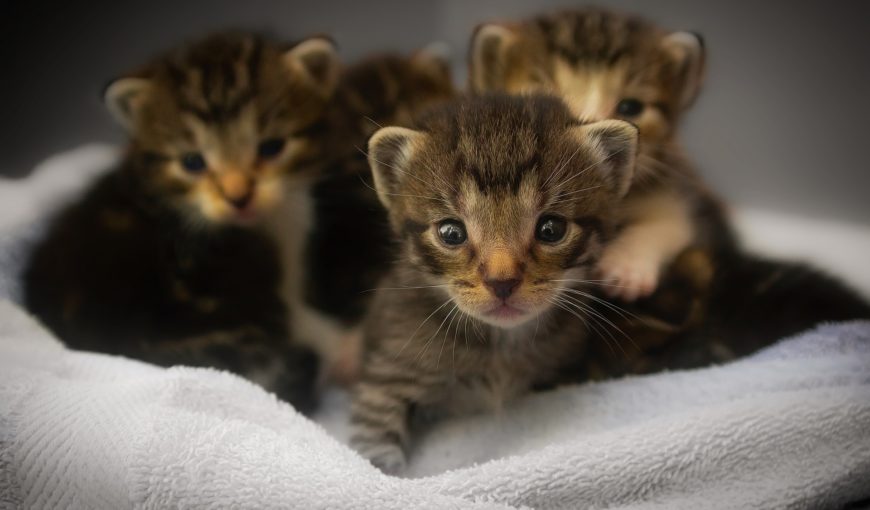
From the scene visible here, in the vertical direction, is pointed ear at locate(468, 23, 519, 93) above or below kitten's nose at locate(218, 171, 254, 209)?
above

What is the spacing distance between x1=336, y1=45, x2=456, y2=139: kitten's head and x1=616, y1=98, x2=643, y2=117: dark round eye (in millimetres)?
429

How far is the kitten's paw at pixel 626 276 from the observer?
1485 mm

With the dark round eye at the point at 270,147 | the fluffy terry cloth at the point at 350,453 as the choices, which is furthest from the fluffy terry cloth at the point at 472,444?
the dark round eye at the point at 270,147

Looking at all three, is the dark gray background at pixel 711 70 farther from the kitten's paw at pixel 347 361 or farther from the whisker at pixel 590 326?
the kitten's paw at pixel 347 361

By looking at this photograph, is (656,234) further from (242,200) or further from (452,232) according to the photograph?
(242,200)

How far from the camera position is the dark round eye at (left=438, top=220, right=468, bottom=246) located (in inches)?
48.0

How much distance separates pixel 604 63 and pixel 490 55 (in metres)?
0.27

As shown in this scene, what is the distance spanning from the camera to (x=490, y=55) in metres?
1.67

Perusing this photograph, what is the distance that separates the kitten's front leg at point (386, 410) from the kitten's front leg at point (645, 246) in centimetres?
44

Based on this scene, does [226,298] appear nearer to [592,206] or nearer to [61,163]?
[61,163]

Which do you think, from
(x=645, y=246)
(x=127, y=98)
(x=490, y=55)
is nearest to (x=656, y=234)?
(x=645, y=246)

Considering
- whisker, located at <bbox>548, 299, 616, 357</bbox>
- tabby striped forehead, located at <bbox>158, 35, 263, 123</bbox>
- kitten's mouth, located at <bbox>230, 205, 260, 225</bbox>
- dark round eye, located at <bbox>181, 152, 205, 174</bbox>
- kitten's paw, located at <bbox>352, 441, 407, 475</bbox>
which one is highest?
tabby striped forehead, located at <bbox>158, 35, 263, 123</bbox>

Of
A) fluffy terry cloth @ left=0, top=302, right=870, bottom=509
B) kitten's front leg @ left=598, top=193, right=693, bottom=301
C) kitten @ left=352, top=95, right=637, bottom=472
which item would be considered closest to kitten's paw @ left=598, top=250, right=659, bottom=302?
kitten's front leg @ left=598, top=193, right=693, bottom=301

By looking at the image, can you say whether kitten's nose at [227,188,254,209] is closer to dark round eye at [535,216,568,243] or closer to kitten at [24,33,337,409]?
kitten at [24,33,337,409]
